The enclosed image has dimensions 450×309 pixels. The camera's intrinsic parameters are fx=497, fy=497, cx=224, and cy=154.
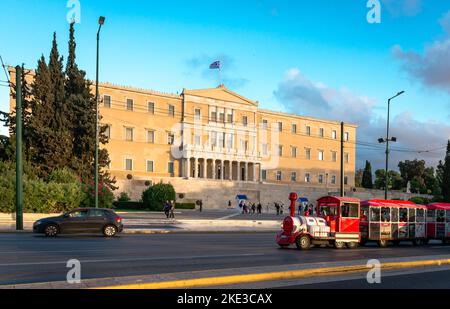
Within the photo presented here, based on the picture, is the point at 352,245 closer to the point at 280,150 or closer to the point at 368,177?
the point at 280,150

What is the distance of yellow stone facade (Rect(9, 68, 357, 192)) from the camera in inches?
3123

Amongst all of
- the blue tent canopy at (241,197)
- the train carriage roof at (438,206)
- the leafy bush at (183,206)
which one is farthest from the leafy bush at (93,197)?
the blue tent canopy at (241,197)

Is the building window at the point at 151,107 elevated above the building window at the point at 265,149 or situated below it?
above

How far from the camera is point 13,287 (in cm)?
905

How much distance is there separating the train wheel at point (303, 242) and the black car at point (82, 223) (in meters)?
10.2

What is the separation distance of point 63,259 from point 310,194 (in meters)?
76.7

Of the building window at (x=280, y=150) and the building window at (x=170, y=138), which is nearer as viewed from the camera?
the building window at (x=170, y=138)

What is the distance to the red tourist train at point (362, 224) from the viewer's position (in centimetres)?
Result: 2142

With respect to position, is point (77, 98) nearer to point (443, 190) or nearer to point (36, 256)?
point (36, 256)

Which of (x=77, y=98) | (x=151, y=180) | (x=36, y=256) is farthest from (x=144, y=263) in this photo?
(x=151, y=180)

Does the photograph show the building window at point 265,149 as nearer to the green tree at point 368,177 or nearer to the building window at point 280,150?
the building window at point 280,150

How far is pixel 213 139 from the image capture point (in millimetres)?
88188

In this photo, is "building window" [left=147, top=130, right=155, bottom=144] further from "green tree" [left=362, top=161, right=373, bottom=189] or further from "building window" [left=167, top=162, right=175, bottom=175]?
"green tree" [left=362, top=161, right=373, bottom=189]

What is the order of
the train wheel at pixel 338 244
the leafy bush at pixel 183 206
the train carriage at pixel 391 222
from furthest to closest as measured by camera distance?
the leafy bush at pixel 183 206 < the train carriage at pixel 391 222 < the train wheel at pixel 338 244
